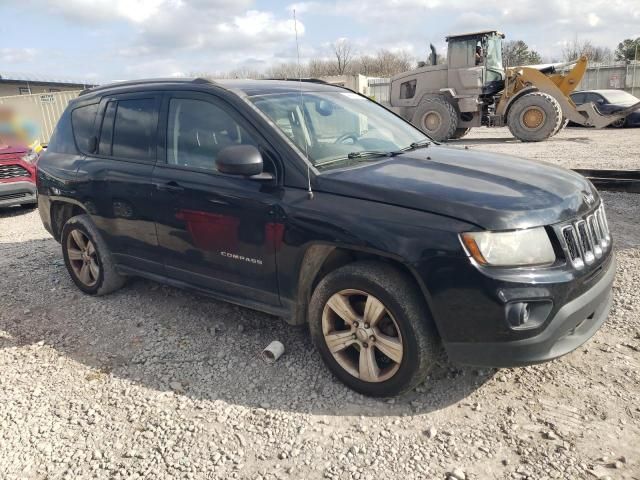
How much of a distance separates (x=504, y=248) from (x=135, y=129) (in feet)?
9.66

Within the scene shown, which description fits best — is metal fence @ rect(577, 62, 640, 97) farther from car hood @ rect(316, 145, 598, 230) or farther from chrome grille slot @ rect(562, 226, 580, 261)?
chrome grille slot @ rect(562, 226, 580, 261)

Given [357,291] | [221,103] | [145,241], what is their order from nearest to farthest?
[357,291] → [221,103] → [145,241]

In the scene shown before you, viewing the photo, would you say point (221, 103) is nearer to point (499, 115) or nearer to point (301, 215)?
point (301, 215)

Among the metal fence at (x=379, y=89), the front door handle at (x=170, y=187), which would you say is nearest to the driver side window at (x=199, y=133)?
the front door handle at (x=170, y=187)

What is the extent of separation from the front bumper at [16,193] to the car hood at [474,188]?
7.77 m

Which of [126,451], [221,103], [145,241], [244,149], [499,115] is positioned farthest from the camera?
[499,115]

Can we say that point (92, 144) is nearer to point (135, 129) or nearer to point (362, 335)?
point (135, 129)

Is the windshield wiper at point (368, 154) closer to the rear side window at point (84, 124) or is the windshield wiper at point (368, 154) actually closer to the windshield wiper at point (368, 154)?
the windshield wiper at point (368, 154)

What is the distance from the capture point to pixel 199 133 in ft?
11.7

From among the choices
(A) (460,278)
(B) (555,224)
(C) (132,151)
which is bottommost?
(A) (460,278)

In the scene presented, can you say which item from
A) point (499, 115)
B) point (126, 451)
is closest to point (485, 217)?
point (126, 451)

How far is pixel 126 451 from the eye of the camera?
267 cm

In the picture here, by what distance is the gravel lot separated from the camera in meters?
2.48

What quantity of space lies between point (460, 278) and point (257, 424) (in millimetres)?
1383
